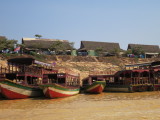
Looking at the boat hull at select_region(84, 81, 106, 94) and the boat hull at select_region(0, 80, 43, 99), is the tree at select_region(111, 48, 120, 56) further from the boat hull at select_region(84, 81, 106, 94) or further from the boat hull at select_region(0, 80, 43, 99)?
the boat hull at select_region(0, 80, 43, 99)

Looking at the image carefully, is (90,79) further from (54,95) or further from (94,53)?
(94,53)

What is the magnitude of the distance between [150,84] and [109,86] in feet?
14.3

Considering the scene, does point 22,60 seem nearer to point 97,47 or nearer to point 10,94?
point 10,94

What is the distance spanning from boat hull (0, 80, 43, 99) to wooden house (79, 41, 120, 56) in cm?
2719

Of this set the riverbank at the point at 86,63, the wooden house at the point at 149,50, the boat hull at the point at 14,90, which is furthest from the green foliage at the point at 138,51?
the boat hull at the point at 14,90

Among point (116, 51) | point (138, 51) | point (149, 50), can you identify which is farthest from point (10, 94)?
point (149, 50)

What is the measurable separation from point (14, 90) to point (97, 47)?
30990mm

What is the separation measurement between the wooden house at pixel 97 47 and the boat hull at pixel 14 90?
89.2 feet

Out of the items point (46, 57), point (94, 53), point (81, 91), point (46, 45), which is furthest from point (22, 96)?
point (94, 53)

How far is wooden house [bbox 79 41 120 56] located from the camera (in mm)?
42781

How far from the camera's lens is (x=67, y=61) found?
3572 cm

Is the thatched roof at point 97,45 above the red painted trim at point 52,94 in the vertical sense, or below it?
above

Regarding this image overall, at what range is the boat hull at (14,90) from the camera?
51.5 ft

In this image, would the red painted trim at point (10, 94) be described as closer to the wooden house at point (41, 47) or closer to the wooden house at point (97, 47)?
the wooden house at point (41, 47)
